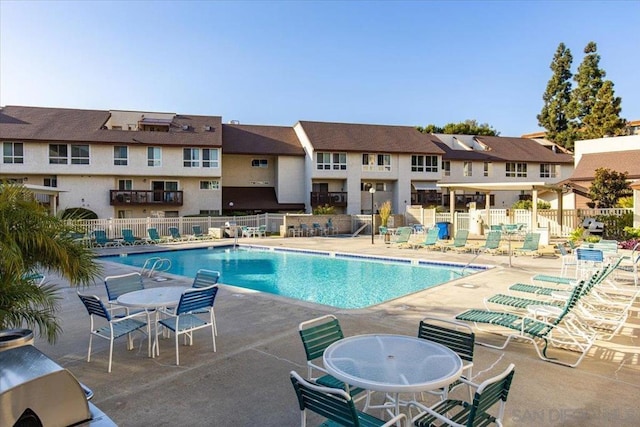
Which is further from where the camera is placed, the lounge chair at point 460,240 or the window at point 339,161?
the window at point 339,161

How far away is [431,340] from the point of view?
433 cm

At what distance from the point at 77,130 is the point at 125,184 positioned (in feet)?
17.4

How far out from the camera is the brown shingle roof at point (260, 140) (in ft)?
112

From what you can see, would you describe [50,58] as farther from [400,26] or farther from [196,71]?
[400,26]

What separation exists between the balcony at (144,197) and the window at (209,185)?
2.35m

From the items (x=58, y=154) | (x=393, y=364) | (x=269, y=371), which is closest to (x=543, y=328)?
(x=393, y=364)

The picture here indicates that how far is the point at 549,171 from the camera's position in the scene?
42.9 metres

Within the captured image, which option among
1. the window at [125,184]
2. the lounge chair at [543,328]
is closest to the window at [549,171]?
the window at [125,184]

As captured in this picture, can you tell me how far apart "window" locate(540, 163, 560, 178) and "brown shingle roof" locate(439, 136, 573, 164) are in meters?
0.89

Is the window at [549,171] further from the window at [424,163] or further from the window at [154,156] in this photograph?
the window at [154,156]

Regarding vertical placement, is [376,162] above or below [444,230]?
above

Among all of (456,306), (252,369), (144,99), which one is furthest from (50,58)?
(144,99)

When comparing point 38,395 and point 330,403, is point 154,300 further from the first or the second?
point 330,403

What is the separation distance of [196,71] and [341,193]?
52.7 feet
